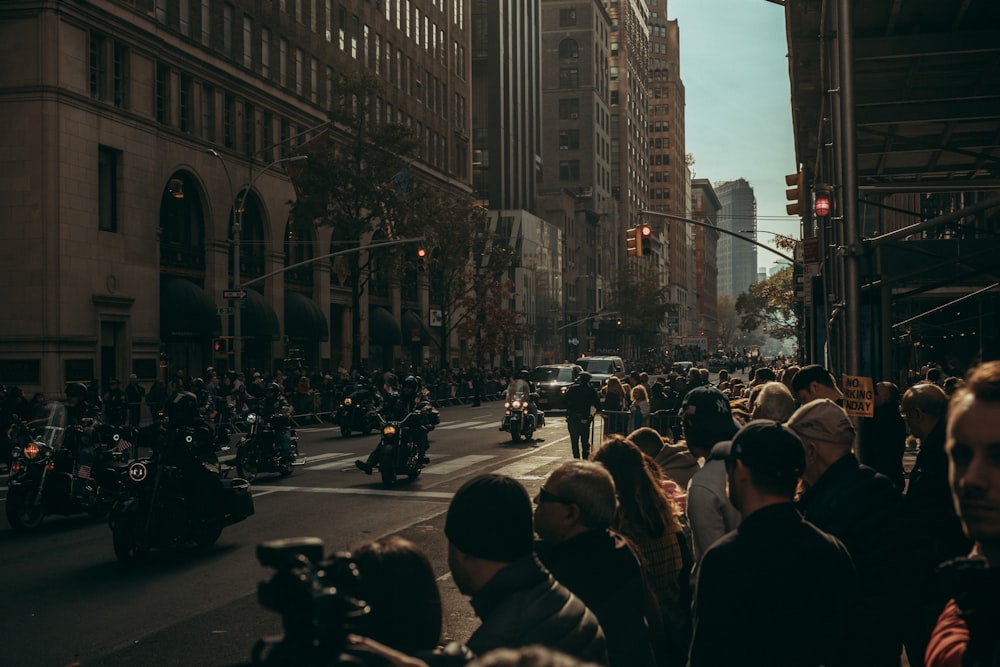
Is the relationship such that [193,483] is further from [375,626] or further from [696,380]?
[696,380]

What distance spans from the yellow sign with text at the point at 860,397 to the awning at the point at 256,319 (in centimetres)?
3526

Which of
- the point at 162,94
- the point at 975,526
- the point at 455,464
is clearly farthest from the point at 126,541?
the point at 162,94

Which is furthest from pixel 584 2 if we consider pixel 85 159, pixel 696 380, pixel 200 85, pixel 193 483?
pixel 193 483

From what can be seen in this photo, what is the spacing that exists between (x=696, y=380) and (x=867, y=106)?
651 centimetres

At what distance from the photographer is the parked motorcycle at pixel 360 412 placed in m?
20.3

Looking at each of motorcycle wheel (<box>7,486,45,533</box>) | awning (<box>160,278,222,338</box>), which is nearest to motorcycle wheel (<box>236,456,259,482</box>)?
motorcycle wheel (<box>7,486,45,533</box>)

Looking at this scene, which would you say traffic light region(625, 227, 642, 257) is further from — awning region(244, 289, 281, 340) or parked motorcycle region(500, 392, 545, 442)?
awning region(244, 289, 281, 340)

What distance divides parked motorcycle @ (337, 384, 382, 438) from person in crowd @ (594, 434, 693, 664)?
1423 centimetres

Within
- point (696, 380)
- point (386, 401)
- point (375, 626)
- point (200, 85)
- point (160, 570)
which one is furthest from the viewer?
point (200, 85)

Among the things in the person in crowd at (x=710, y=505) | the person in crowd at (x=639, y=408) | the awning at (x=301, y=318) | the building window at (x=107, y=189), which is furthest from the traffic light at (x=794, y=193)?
the awning at (x=301, y=318)

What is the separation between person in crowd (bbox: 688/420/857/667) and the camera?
348 cm

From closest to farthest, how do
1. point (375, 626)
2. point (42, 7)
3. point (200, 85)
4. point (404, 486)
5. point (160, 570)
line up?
point (375, 626) < point (160, 570) < point (404, 486) < point (42, 7) < point (200, 85)

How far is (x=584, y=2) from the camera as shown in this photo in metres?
126

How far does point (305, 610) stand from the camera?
1911mm
